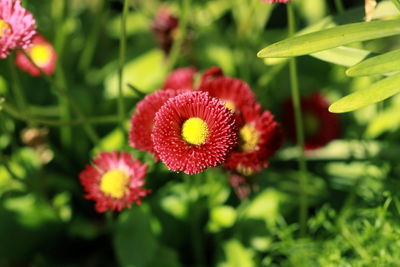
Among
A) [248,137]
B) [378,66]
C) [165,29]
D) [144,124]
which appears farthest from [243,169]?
[165,29]

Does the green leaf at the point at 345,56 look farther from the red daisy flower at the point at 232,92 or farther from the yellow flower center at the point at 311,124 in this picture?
the yellow flower center at the point at 311,124

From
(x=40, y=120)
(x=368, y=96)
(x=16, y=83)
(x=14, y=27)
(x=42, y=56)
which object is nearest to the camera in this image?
(x=368, y=96)

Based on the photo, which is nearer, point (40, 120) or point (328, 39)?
point (328, 39)

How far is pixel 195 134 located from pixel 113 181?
27 cm

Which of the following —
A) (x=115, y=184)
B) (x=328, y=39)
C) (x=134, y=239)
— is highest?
(x=328, y=39)

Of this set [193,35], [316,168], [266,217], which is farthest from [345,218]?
[193,35]

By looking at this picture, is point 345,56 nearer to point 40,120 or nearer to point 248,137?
point 248,137

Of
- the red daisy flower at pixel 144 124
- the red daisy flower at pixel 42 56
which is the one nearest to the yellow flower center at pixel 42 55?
the red daisy flower at pixel 42 56

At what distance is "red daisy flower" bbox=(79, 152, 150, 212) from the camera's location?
2.92ft

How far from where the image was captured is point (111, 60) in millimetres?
1577

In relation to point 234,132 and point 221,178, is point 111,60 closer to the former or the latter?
point 221,178

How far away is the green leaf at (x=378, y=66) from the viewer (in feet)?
2.16

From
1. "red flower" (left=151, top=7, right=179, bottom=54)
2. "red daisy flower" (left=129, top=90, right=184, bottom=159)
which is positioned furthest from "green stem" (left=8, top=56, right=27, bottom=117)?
"red flower" (left=151, top=7, right=179, bottom=54)

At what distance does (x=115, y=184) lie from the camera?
91cm
